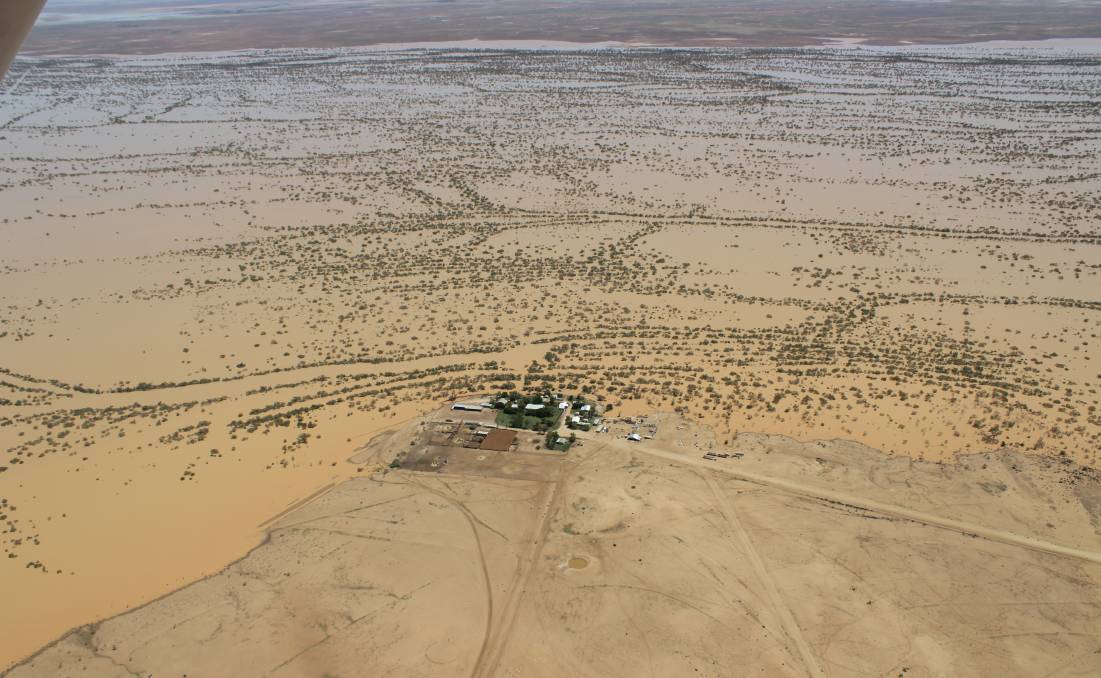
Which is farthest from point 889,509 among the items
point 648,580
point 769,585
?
point 648,580

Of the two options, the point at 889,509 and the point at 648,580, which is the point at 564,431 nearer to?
the point at 648,580

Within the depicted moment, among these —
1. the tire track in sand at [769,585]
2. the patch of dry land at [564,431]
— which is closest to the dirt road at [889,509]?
the patch of dry land at [564,431]

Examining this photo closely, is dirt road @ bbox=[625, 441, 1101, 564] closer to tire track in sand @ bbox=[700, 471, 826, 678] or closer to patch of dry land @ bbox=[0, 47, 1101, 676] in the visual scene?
patch of dry land @ bbox=[0, 47, 1101, 676]

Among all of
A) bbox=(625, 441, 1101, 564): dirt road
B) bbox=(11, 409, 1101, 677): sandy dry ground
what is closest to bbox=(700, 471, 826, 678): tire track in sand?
bbox=(11, 409, 1101, 677): sandy dry ground

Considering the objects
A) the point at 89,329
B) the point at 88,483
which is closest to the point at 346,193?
the point at 89,329

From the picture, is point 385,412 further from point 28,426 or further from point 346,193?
point 346,193

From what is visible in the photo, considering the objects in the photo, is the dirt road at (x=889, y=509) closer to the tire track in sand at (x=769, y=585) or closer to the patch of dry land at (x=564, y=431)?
the patch of dry land at (x=564, y=431)
